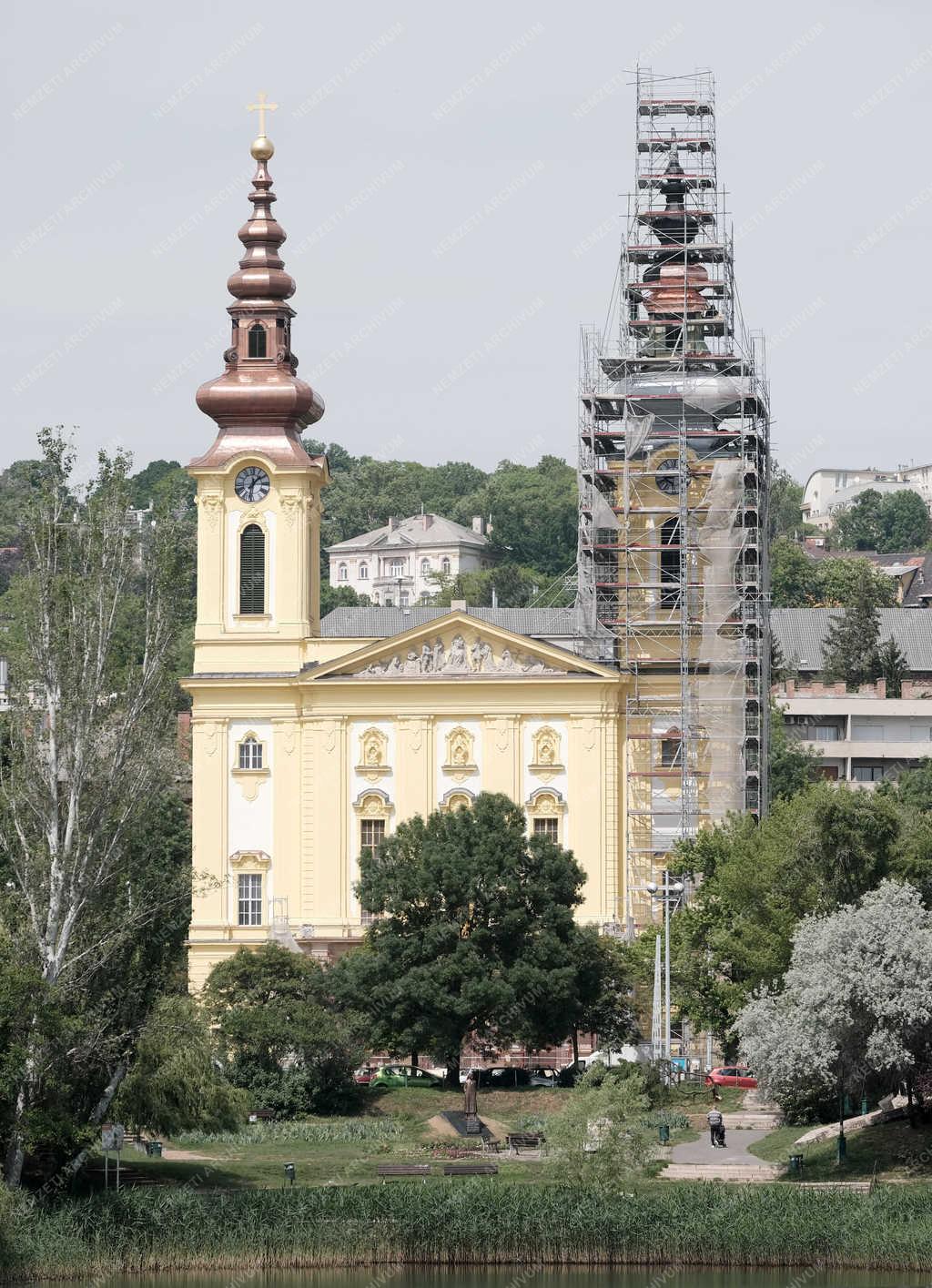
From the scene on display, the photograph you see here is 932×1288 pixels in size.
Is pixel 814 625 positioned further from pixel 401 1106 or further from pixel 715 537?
pixel 401 1106

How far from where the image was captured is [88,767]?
5516 centimetres

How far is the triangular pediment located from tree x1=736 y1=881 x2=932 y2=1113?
24528 millimetres

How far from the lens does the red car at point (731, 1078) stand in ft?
225

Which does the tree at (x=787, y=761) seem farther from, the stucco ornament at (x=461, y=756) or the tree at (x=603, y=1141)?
the tree at (x=603, y=1141)

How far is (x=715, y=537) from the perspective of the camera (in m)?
82.4

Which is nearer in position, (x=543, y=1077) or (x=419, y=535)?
(x=543, y=1077)

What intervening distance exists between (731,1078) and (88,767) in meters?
20.7

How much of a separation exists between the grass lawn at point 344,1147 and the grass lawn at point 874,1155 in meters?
4.34

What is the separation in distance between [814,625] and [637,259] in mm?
44753

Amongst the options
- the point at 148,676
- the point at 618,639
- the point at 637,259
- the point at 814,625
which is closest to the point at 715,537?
the point at 618,639

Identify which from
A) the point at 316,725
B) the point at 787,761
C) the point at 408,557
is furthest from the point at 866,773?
the point at 408,557

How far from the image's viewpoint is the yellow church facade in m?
81.2

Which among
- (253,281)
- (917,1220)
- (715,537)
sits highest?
(253,281)

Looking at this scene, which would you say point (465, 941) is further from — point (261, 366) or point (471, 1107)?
point (261, 366)
